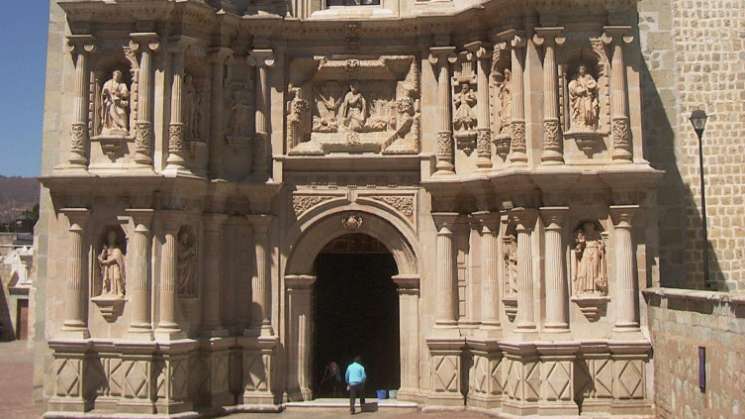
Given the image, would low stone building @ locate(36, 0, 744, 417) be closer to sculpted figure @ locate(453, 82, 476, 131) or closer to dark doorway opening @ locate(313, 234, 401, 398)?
sculpted figure @ locate(453, 82, 476, 131)

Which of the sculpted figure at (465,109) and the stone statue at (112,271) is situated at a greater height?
the sculpted figure at (465,109)

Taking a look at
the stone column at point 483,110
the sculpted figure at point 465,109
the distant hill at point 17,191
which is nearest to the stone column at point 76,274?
the sculpted figure at point 465,109

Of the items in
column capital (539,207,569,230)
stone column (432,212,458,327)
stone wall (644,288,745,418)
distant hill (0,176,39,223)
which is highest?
distant hill (0,176,39,223)

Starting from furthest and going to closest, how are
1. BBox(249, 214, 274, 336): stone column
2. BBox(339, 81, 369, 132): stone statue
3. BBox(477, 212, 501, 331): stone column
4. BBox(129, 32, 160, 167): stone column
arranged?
BBox(339, 81, 369, 132): stone statue < BBox(249, 214, 274, 336): stone column < BBox(477, 212, 501, 331): stone column < BBox(129, 32, 160, 167): stone column

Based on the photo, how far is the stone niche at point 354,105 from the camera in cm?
2059

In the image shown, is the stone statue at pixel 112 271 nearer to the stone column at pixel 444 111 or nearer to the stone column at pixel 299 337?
the stone column at pixel 299 337

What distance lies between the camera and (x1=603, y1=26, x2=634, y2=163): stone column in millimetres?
18234

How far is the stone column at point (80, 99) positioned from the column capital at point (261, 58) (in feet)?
11.2

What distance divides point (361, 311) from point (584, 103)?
8.61 meters

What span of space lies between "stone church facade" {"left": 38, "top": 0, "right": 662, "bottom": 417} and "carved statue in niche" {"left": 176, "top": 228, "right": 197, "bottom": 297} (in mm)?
49

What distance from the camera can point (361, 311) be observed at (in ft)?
78.5

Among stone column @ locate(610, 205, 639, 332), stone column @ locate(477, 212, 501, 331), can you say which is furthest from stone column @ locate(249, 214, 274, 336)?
stone column @ locate(610, 205, 639, 332)

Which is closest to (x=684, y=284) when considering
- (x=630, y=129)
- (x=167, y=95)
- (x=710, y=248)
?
(x=710, y=248)

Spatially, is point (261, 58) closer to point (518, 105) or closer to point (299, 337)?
point (518, 105)
